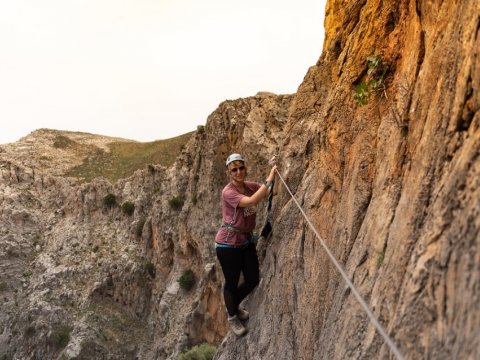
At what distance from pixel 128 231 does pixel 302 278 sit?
1726 inches

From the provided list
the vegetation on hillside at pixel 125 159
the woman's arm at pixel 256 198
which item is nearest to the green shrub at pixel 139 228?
the vegetation on hillside at pixel 125 159

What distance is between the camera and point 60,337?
43.1m

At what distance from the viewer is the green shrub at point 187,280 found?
4009 cm

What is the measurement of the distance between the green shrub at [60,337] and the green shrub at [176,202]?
16115 millimetres

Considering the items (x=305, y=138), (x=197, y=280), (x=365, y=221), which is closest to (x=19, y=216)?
(x=197, y=280)

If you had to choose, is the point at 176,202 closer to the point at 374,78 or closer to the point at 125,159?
the point at 125,159

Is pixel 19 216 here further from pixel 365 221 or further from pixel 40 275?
pixel 365 221

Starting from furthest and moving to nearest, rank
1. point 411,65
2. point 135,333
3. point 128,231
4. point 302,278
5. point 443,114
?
point 128,231
point 135,333
point 302,278
point 411,65
point 443,114

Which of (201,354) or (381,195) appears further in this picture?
(201,354)

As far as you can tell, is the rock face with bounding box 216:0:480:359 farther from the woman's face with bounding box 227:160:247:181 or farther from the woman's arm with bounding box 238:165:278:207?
the woman's face with bounding box 227:160:247:181

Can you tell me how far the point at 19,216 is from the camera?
56188 mm

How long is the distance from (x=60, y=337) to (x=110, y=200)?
54.3 feet

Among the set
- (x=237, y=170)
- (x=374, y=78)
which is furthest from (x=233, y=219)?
(x=374, y=78)

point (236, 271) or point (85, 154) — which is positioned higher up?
point (85, 154)
